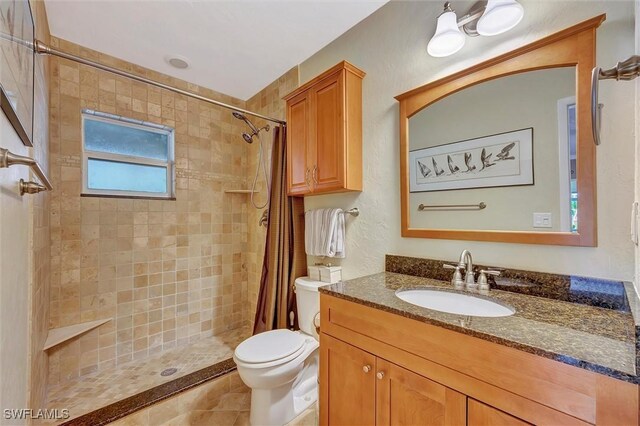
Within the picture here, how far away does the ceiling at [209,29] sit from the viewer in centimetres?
162

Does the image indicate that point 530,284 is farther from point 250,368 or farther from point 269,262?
point 269,262

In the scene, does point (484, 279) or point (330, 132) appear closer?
point (484, 279)

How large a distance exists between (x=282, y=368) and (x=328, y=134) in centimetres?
143

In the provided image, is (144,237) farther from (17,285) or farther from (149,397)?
(17,285)

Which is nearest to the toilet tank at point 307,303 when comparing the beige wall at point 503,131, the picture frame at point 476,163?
the beige wall at point 503,131

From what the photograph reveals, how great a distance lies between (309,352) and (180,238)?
1.59m

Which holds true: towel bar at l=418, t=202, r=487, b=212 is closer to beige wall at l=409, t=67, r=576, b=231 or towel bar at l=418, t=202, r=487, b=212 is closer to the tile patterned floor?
beige wall at l=409, t=67, r=576, b=231

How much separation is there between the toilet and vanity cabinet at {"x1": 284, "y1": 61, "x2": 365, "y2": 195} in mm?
721

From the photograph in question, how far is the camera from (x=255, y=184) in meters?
2.69

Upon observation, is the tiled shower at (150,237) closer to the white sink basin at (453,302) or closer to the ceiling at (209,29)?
the ceiling at (209,29)

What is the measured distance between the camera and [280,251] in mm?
2010

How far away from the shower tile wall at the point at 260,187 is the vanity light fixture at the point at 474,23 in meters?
1.42

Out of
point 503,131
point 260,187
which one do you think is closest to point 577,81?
point 503,131

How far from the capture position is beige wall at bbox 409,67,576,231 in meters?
1.07
